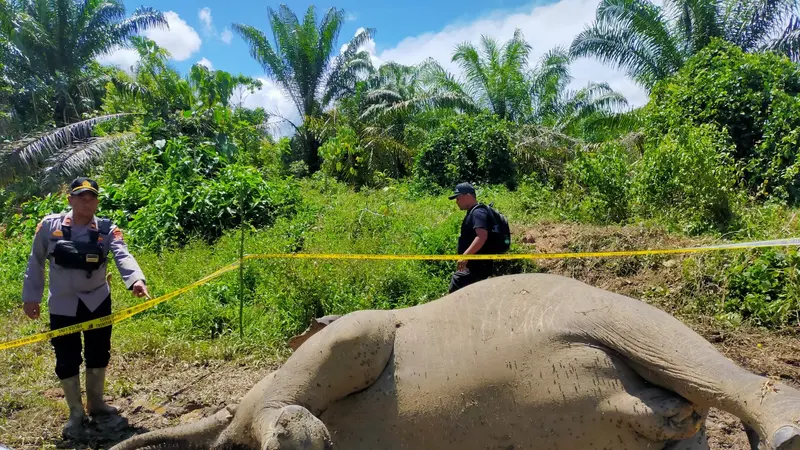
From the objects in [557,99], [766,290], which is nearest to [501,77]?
[557,99]

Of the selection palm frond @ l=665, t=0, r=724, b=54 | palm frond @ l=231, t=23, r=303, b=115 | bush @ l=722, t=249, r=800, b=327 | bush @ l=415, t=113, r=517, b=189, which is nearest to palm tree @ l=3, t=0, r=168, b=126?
palm frond @ l=231, t=23, r=303, b=115

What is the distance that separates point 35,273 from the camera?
13.4 feet

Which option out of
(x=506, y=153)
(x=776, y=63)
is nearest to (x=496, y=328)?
(x=776, y=63)

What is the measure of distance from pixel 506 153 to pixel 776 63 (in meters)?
5.96

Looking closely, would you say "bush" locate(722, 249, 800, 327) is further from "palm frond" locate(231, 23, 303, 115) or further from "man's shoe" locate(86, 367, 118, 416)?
"palm frond" locate(231, 23, 303, 115)

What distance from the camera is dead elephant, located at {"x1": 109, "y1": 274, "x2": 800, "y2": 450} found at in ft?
6.81

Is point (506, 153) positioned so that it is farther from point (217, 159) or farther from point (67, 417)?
point (67, 417)

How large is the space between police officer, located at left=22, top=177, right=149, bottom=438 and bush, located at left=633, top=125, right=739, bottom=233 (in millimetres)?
6135

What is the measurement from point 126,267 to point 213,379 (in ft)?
4.01

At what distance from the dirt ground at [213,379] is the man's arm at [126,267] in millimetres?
902

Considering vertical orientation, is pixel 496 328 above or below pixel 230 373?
above

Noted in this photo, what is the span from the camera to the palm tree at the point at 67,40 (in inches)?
775

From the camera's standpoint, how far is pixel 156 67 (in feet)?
49.2

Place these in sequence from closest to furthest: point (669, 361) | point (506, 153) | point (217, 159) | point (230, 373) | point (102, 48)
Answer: point (669, 361) → point (230, 373) → point (217, 159) → point (506, 153) → point (102, 48)
